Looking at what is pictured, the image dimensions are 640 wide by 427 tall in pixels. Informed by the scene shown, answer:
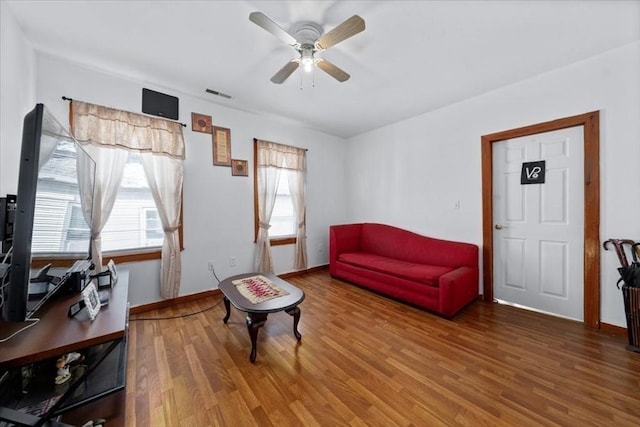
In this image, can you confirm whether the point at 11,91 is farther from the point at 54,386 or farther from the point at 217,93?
the point at 54,386

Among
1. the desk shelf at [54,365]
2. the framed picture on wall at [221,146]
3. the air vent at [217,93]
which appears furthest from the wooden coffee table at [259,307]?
the air vent at [217,93]

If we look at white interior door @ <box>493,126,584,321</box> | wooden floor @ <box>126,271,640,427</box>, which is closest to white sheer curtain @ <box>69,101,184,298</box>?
wooden floor @ <box>126,271,640,427</box>

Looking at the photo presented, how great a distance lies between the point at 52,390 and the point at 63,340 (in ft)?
1.41

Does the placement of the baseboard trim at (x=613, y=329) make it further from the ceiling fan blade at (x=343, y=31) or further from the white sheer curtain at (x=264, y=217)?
the white sheer curtain at (x=264, y=217)

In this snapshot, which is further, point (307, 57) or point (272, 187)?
point (272, 187)

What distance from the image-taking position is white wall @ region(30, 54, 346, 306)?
2.28 m

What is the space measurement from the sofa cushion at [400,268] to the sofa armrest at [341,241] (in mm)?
121

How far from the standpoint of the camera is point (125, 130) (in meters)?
2.51

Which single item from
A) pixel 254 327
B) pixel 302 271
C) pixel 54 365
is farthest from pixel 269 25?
pixel 302 271

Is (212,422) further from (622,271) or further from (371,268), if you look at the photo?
(622,271)

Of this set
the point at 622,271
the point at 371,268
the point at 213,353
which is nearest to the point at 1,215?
the point at 213,353

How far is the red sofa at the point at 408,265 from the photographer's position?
2500mm

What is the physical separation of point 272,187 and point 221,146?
896 mm

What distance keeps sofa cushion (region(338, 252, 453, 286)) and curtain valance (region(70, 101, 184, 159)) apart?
265 cm
